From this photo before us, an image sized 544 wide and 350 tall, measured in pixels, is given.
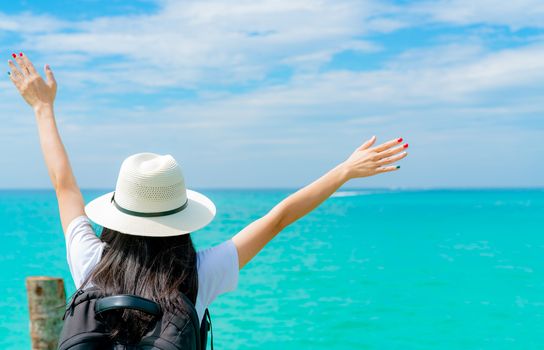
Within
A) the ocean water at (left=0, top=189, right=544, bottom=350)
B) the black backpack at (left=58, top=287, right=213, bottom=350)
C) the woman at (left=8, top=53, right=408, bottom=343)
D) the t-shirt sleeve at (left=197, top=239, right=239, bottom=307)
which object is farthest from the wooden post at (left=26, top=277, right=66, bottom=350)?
the ocean water at (left=0, top=189, right=544, bottom=350)

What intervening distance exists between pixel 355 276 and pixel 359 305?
5.93m

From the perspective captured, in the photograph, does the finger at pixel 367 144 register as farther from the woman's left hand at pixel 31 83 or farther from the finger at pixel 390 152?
the woman's left hand at pixel 31 83

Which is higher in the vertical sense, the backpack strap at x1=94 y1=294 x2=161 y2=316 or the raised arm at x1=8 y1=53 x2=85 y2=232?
the raised arm at x1=8 y1=53 x2=85 y2=232

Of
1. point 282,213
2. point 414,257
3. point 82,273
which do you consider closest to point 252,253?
point 282,213

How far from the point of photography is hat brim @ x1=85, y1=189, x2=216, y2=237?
93.7 inches

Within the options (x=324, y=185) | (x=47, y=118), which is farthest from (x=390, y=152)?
(x=47, y=118)

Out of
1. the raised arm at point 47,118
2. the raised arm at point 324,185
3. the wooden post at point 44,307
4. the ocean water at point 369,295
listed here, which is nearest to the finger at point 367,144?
the raised arm at point 324,185

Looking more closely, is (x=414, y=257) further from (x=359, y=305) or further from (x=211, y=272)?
(x=211, y=272)

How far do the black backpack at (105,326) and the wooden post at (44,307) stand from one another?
16.1 ft

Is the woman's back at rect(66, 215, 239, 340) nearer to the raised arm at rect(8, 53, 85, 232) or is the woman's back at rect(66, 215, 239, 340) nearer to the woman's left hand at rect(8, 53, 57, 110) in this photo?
the raised arm at rect(8, 53, 85, 232)

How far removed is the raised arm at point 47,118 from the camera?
10.1 ft

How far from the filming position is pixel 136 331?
2.20 m

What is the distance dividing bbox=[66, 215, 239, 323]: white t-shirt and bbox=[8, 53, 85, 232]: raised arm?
47 centimetres

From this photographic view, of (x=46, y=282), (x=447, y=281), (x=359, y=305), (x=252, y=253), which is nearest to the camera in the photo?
(x=252, y=253)
